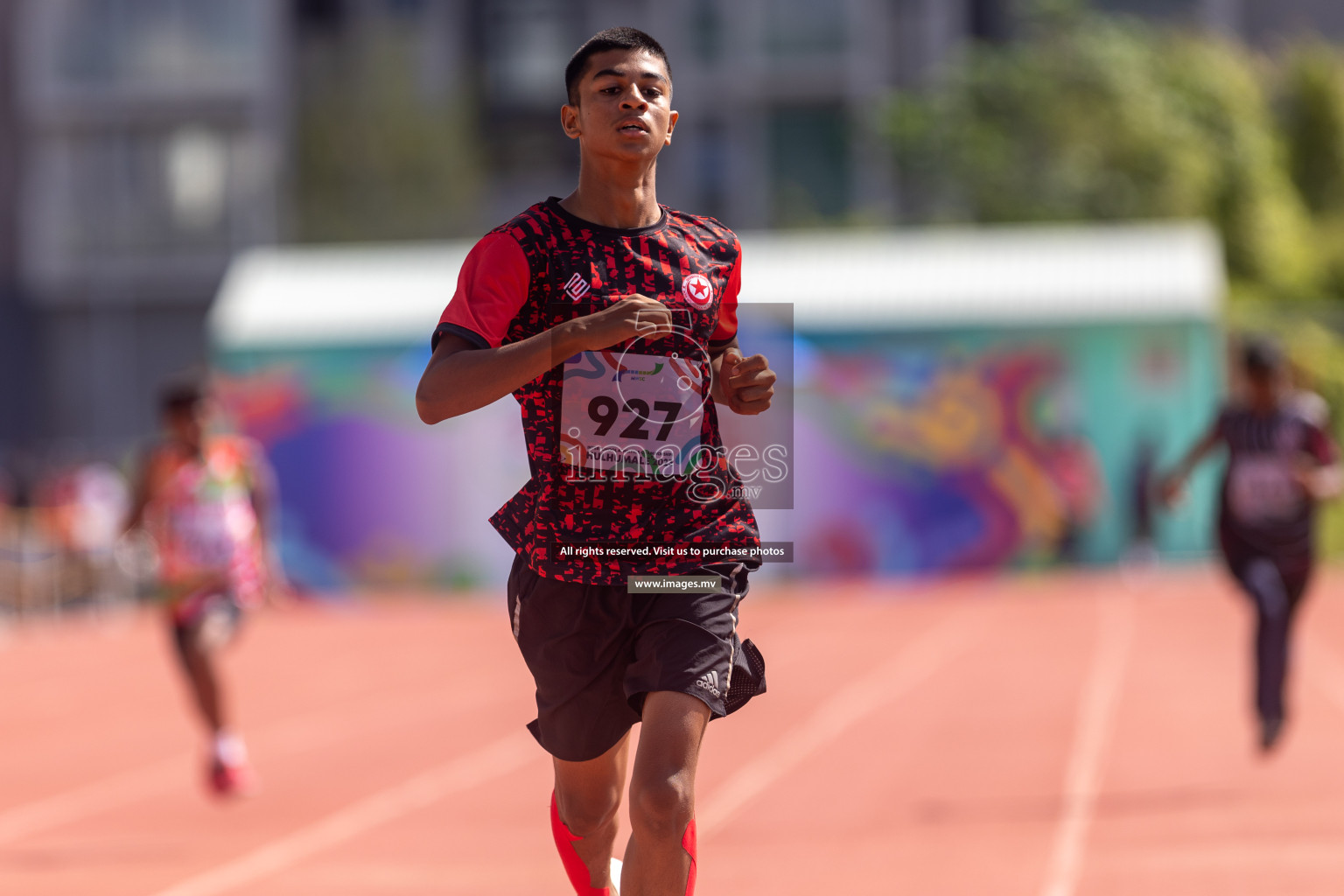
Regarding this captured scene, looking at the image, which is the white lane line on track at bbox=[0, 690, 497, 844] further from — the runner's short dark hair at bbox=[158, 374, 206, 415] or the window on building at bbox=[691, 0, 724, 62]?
the window on building at bbox=[691, 0, 724, 62]

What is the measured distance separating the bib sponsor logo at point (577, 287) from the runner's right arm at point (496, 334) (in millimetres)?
81

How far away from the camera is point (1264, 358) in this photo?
884 cm

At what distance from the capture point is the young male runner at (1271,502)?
8820 millimetres

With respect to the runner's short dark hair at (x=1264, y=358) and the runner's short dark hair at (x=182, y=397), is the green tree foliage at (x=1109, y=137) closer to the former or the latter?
the runner's short dark hair at (x=1264, y=358)

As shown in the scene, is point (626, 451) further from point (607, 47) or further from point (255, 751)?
point (255, 751)

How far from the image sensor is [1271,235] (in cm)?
3225

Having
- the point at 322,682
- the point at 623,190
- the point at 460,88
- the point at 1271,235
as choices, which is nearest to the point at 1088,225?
the point at 1271,235

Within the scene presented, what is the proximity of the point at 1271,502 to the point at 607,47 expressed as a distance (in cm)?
581

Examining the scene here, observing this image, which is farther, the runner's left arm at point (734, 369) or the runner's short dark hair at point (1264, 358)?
the runner's short dark hair at point (1264, 358)

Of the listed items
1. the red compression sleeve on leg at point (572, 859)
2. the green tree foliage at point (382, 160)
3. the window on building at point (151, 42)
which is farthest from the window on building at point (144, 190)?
the red compression sleeve on leg at point (572, 859)

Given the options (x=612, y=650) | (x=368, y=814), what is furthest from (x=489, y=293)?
(x=368, y=814)

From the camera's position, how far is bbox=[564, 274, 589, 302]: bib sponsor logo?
3.90 m

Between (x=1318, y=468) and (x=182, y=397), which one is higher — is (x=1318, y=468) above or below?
below

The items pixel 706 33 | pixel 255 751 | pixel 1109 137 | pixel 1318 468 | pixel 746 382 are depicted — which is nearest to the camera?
pixel 746 382
